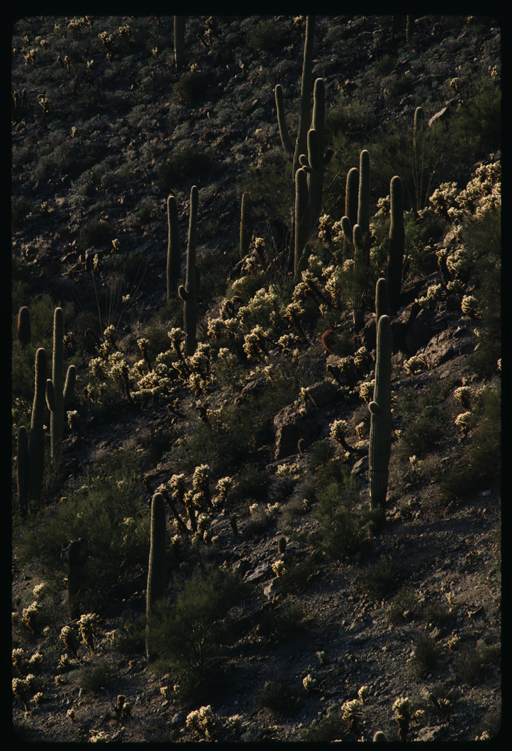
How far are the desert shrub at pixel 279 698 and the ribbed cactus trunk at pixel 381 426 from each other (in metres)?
2.98

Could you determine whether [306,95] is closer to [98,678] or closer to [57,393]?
[57,393]

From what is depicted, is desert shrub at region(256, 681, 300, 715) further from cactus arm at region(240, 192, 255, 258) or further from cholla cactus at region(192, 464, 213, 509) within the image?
cactus arm at region(240, 192, 255, 258)

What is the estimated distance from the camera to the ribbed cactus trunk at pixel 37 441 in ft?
48.6

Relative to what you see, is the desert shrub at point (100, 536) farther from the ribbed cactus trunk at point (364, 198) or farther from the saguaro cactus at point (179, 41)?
the saguaro cactus at point (179, 41)

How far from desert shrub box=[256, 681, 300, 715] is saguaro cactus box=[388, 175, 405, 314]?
8369mm

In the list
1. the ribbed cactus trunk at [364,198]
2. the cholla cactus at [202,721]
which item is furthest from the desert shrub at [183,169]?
the cholla cactus at [202,721]

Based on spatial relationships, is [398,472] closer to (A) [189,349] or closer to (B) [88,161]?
Result: (A) [189,349]

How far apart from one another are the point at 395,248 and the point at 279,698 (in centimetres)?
924

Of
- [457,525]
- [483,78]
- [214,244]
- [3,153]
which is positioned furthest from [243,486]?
[483,78]

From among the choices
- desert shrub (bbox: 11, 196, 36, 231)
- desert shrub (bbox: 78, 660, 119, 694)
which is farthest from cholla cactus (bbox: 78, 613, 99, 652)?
desert shrub (bbox: 11, 196, 36, 231)

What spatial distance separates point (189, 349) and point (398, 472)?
334 inches

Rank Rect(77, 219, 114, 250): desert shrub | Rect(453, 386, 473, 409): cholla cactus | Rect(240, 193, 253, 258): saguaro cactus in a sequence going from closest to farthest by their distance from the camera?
Rect(453, 386, 473, 409): cholla cactus
Rect(240, 193, 253, 258): saguaro cactus
Rect(77, 219, 114, 250): desert shrub

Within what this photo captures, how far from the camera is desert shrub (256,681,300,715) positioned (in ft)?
26.2

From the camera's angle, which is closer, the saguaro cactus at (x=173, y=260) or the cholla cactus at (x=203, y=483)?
the cholla cactus at (x=203, y=483)
